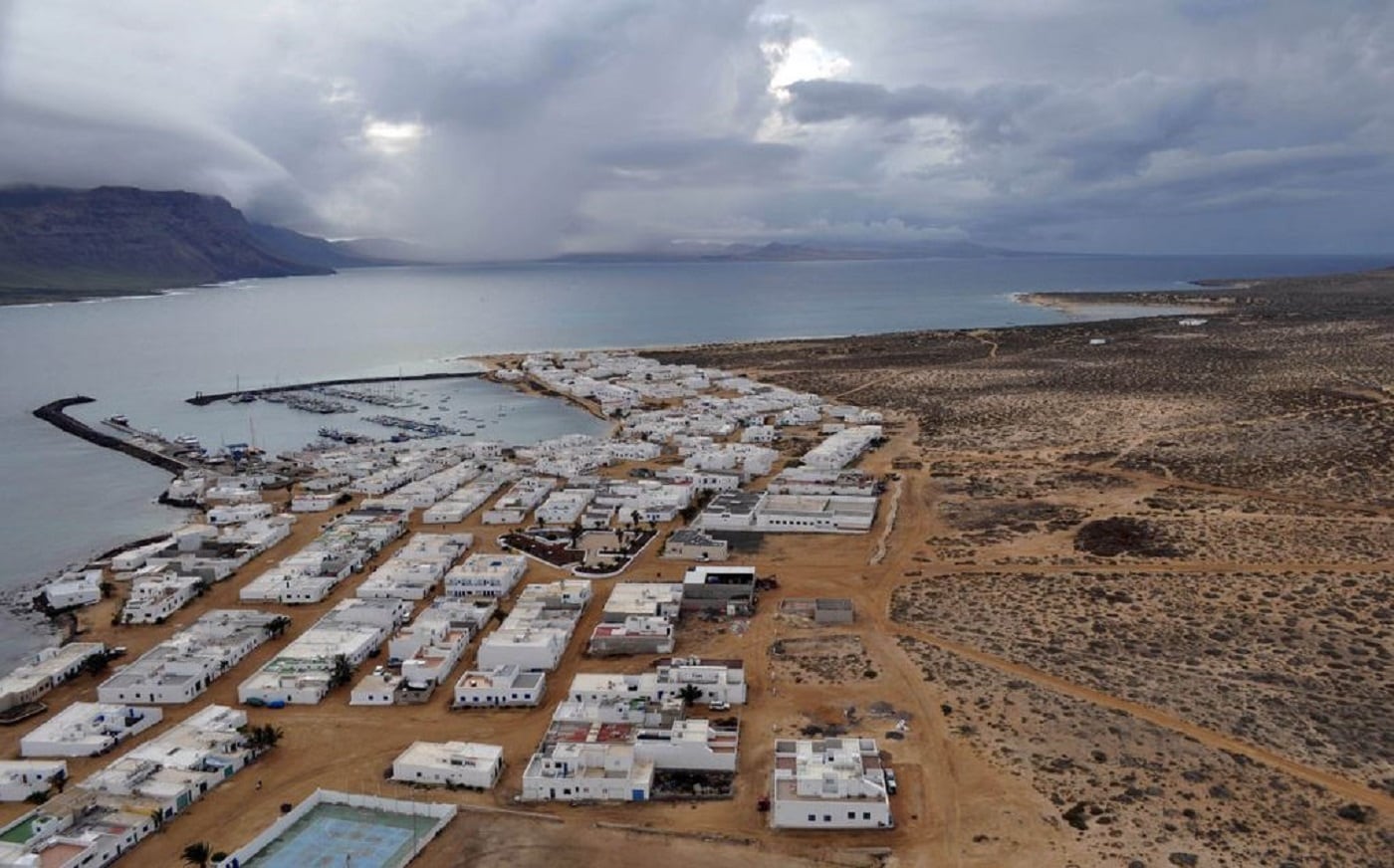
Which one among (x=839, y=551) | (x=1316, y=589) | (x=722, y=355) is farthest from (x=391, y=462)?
(x=722, y=355)

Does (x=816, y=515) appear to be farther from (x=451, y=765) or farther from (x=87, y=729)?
(x=87, y=729)

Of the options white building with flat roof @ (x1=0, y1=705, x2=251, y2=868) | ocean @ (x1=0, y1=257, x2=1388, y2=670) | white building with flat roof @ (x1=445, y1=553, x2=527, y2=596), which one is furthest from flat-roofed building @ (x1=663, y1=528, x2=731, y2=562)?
ocean @ (x1=0, y1=257, x2=1388, y2=670)

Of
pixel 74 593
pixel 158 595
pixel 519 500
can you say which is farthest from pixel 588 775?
pixel 519 500

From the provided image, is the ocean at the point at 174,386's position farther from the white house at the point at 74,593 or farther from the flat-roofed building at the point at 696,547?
the flat-roofed building at the point at 696,547

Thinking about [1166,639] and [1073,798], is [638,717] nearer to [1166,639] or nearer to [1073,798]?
[1073,798]

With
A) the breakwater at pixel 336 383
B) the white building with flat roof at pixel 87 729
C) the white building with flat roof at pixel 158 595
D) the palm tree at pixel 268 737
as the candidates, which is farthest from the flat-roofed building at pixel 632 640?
the breakwater at pixel 336 383

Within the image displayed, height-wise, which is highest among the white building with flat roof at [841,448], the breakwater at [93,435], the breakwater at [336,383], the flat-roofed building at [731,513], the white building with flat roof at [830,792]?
the breakwater at [336,383]

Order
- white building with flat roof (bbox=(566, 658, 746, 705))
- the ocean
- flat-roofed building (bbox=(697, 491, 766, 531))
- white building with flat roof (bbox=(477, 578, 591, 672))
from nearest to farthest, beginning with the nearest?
white building with flat roof (bbox=(566, 658, 746, 705))
white building with flat roof (bbox=(477, 578, 591, 672))
flat-roofed building (bbox=(697, 491, 766, 531))
the ocean

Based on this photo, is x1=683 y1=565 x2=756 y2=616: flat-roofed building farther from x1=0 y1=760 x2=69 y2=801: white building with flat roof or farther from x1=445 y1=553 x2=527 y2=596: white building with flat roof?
x1=0 y1=760 x2=69 y2=801: white building with flat roof
